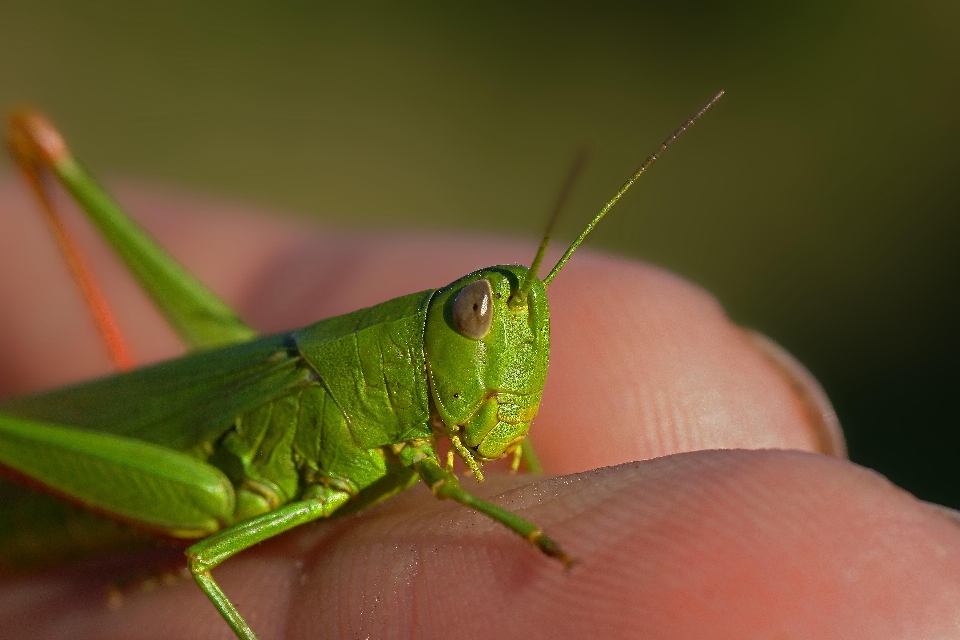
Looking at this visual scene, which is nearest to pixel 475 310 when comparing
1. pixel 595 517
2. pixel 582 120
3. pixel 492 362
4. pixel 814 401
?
pixel 492 362

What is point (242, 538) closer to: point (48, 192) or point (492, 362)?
point (492, 362)

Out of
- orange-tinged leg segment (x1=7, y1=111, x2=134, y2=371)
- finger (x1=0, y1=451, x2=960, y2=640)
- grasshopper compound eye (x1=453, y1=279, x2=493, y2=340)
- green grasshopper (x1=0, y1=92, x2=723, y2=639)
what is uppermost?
orange-tinged leg segment (x1=7, y1=111, x2=134, y2=371)

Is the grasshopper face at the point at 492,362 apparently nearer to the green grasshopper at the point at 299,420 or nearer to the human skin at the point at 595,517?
the green grasshopper at the point at 299,420

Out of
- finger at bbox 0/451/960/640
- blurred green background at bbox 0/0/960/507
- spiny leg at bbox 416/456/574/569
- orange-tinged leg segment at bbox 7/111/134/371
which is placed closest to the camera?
finger at bbox 0/451/960/640

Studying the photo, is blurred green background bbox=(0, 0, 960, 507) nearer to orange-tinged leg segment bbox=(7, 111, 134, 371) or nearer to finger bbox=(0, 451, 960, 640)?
orange-tinged leg segment bbox=(7, 111, 134, 371)

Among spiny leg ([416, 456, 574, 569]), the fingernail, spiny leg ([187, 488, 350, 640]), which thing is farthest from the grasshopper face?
the fingernail

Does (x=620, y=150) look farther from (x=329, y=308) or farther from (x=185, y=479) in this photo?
(x=185, y=479)

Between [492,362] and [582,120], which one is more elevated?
[582,120]
